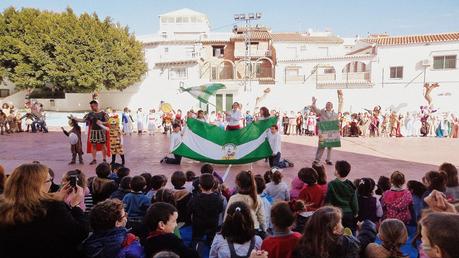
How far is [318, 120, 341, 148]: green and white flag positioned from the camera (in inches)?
426

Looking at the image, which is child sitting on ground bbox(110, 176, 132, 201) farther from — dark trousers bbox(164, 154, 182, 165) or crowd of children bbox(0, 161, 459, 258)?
dark trousers bbox(164, 154, 182, 165)

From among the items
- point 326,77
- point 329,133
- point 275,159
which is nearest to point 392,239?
point 275,159

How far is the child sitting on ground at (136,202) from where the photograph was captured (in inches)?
170

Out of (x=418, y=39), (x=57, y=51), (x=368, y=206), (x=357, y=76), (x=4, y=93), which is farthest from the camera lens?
(x=4, y=93)

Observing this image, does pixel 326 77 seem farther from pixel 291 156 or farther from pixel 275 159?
pixel 275 159

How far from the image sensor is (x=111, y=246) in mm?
2941

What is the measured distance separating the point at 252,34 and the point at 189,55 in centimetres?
725

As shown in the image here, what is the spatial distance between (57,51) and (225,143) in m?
24.2

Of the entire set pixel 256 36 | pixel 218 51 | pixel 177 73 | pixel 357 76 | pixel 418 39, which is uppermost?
pixel 256 36

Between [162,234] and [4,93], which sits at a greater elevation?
[4,93]

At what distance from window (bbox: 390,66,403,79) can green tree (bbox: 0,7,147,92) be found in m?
22.4

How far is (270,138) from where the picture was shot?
35.4 ft

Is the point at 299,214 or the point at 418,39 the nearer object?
the point at 299,214

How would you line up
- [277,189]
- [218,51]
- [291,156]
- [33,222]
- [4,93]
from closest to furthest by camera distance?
1. [33,222]
2. [277,189]
3. [291,156]
4. [4,93]
5. [218,51]
